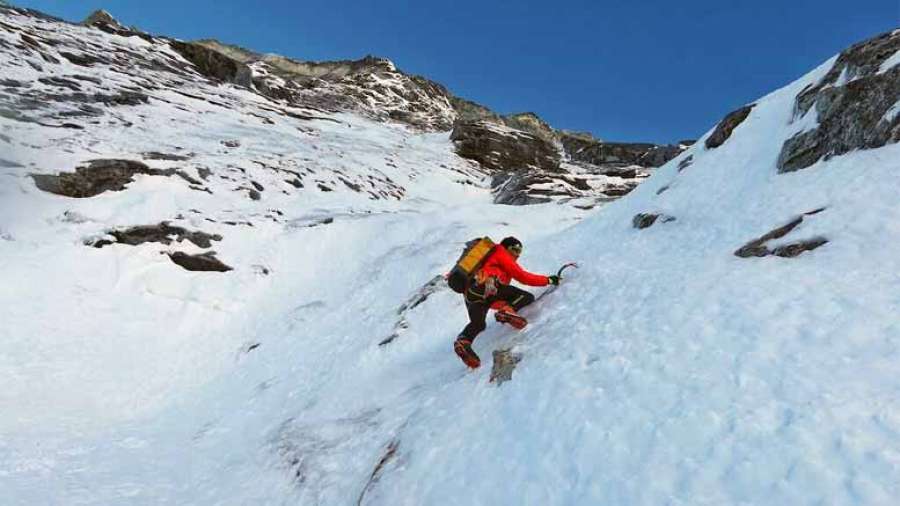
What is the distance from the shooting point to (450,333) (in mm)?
12789

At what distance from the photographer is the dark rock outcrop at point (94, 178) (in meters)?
22.6

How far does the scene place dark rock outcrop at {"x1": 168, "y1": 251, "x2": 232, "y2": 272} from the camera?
2122cm

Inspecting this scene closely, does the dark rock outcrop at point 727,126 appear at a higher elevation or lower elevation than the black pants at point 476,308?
higher

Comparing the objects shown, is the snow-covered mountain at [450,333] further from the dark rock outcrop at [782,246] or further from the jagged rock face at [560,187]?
the jagged rock face at [560,187]

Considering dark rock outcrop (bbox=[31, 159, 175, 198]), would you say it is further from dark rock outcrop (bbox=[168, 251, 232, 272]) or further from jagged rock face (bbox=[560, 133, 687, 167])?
jagged rock face (bbox=[560, 133, 687, 167])

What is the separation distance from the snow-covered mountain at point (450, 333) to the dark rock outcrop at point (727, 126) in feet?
0.53

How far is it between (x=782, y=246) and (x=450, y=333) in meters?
6.91

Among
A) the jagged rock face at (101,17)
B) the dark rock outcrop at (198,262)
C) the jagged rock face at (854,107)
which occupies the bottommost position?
the dark rock outcrop at (198,262)

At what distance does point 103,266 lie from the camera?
63.6 ft

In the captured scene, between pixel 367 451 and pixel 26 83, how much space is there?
39.9 m

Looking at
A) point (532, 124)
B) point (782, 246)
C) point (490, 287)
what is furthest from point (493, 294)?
point (532, 124)

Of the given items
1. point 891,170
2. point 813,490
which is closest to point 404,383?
point 813,490

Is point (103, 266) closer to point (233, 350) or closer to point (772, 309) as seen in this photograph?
point (233, 350)

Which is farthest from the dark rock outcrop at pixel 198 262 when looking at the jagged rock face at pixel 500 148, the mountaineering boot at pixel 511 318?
the jagged rock face at pixel 500 148
